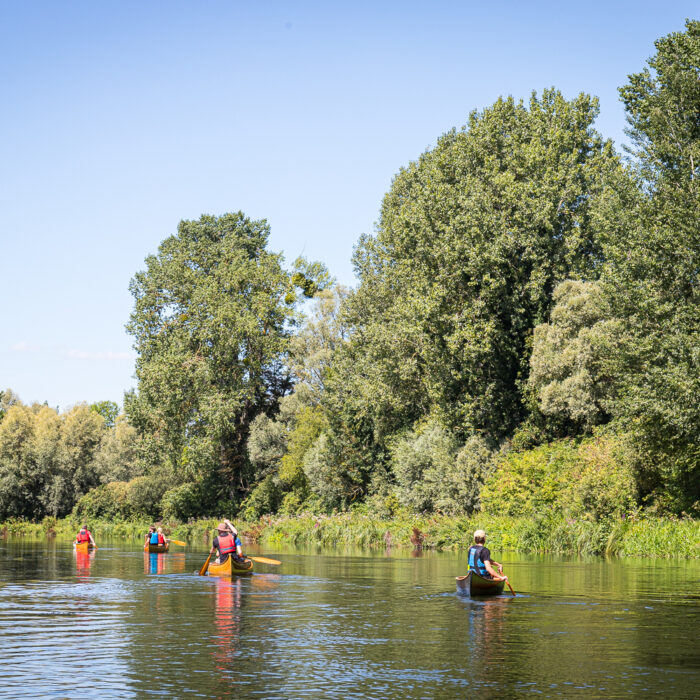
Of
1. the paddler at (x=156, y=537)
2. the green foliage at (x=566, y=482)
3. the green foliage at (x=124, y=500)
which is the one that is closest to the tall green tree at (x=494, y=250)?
the green foliage at (x=566, y=482)

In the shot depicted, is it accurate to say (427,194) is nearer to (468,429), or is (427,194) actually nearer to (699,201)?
(468,429)

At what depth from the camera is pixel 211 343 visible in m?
86.4

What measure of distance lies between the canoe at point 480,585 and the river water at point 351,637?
0.92ft

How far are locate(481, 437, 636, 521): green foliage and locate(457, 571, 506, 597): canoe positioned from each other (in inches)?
833

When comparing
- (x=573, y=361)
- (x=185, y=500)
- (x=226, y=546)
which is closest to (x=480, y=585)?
(x=226, y=546)

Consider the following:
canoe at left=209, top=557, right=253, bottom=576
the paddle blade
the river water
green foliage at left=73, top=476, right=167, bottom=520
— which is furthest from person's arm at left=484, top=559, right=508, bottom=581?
green foliage at left=73, top=476, right=167, bottom=520

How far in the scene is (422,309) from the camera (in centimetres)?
5834

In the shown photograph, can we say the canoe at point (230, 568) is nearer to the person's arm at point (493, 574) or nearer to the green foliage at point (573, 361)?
the person's arm at point (493, 574)

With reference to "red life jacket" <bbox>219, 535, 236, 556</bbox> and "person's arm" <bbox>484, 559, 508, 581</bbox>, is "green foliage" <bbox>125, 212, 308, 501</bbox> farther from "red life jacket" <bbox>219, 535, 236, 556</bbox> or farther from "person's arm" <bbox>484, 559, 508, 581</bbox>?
"person's arm" <bbox>484, 559, 508, 581</bbox>

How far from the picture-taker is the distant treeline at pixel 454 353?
4294 centimetres

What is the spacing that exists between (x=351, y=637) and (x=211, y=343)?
226 ft

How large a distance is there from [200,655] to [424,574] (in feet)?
63.9

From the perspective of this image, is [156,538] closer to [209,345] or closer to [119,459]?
[209,345]

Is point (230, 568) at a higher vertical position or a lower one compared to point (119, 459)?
lower
